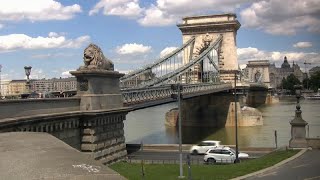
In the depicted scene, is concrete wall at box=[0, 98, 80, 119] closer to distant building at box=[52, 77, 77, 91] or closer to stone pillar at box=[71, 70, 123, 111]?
stone pillar at box=[71, 70, 123, 111]

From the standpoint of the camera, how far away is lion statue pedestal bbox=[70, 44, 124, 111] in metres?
25.5

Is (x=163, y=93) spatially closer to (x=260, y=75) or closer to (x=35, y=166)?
(x=35, y=166)

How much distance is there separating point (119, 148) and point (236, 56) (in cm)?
6247

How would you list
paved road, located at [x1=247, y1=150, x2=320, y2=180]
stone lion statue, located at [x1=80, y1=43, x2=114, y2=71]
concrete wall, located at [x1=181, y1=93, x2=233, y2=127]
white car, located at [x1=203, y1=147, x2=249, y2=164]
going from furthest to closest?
concrete wall, located at [x1=181, y1=93, x2=233, y2=127] → white car, located at [x1=203, y1=147, x2=249, y2=164] → stone lion statue, located at [x1=80, y1=43, x2=114, y2=71] → paved road, located at [x1=247, y1=150, x2=320, y2=180]

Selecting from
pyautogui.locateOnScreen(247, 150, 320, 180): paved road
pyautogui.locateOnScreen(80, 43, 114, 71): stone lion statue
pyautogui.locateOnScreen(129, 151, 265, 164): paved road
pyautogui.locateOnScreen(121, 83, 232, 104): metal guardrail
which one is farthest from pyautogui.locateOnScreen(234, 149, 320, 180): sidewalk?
pyautogui.locateOnScreen(121, 83, 232, 104): metal guardrail

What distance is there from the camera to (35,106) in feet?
69.8

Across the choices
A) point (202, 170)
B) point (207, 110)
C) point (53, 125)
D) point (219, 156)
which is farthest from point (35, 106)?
point (207, 110)

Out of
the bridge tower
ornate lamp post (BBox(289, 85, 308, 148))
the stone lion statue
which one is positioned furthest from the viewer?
the bridge tower

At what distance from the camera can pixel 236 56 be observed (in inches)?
3460

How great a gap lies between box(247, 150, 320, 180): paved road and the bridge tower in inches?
2424

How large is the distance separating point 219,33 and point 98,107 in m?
62.3

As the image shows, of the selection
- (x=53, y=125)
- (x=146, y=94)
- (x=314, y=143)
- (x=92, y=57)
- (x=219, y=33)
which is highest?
(x=219, y=33)

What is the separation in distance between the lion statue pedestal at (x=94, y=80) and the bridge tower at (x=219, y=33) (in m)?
58.3

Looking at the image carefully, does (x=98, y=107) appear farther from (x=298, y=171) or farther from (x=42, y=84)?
(x=42, y=84)
